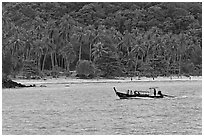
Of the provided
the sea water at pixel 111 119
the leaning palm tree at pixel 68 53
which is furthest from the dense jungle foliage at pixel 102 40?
the sea water at pixel 111 119

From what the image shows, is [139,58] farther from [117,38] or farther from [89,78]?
[89,78]

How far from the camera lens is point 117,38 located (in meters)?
70.4

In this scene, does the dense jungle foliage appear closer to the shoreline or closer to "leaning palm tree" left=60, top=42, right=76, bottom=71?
"leaning palm tree" left=60, top=42, right=76, bottom=71

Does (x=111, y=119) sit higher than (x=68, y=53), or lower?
lower

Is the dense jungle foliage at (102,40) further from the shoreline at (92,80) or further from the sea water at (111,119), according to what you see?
the sea water at (111,119)

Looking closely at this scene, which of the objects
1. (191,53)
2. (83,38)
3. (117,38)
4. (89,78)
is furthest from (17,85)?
(191,53)

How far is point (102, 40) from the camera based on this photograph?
67.4m

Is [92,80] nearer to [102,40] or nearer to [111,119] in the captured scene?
[102,40]

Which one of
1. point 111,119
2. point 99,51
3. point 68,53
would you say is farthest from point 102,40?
point 111,119

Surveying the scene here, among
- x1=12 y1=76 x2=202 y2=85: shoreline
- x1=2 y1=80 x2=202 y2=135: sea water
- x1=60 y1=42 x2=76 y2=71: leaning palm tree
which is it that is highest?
x1=60 y1=42 x2=76 y2=71: leaning palm tree

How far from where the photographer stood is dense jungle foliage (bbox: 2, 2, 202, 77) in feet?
208

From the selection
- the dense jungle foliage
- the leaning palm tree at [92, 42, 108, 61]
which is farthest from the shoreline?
the leaning palm tree at [92, 42, 108, 61]

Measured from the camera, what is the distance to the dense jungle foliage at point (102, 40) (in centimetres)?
6338

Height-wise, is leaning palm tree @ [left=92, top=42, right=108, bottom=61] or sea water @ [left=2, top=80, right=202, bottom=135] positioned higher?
leaning palm tree @ [left=92, top=42, right=108, bottom=61]
